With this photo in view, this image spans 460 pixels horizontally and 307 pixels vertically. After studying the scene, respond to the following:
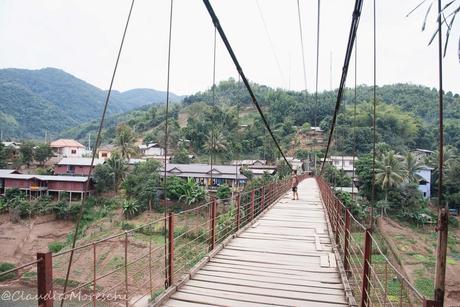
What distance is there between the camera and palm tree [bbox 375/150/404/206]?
28.9 metres

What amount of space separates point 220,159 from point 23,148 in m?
21.0

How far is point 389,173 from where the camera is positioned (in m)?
28.8

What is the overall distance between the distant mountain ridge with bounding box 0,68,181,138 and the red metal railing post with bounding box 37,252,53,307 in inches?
2824

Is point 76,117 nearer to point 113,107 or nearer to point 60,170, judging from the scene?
point 113,107

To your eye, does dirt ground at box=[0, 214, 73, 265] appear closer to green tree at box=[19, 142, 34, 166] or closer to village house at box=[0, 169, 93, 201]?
village house at box=[0, 169, 93, 201]

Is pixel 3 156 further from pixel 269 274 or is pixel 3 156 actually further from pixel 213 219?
pixel 269 274

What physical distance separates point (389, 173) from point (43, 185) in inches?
1195

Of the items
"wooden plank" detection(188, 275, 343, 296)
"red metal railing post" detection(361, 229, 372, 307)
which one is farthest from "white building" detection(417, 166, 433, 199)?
"red metal railing post" detection(361, 229, 372, 307)

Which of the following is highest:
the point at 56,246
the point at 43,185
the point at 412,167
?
the point at 412,167

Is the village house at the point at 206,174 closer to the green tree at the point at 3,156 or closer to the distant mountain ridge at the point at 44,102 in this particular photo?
Answer: the green tree at the point at 3,156

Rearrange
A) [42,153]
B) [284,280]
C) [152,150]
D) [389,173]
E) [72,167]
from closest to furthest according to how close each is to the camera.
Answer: [284,280]
[389,173]
[72,167]
[42,153]
[152,150]

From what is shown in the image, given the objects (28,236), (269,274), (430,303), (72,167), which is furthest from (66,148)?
(430,303)

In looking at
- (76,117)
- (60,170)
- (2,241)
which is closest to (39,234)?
(2,241)

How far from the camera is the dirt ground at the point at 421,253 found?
19.3 meters
